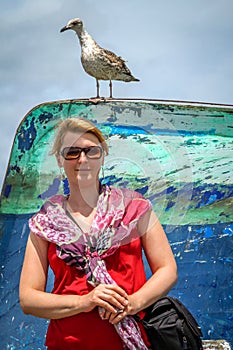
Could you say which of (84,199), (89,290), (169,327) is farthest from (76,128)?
(169,327)

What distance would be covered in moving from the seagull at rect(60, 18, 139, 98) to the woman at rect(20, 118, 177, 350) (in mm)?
2060

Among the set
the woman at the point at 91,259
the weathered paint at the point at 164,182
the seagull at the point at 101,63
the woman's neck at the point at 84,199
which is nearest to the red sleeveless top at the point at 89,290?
the woman at the point at 91,259

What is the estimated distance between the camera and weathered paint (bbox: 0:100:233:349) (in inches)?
140

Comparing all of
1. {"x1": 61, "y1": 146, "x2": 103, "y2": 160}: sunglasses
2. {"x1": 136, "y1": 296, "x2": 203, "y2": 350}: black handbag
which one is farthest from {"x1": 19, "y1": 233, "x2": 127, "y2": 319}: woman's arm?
{"x1": 61, "y1": 146, "x2": 103, "y2": 160}: sunglasses

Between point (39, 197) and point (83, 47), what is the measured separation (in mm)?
1475

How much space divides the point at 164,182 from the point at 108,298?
5.74 ft

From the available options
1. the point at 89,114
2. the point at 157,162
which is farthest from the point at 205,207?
the point at 89,114

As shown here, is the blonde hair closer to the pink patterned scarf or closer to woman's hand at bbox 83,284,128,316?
the pink patterned scarf

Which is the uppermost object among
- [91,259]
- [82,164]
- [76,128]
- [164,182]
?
[76,128]

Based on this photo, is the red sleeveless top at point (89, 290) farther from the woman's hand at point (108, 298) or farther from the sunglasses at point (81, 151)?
the sunglasses at point (81, 151)

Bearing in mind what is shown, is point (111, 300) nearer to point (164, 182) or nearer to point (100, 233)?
point (100, 233)

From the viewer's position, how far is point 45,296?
2043 mm

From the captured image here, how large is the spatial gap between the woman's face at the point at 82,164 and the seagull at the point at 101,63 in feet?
6.61

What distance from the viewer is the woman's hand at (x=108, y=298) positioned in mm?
1951
